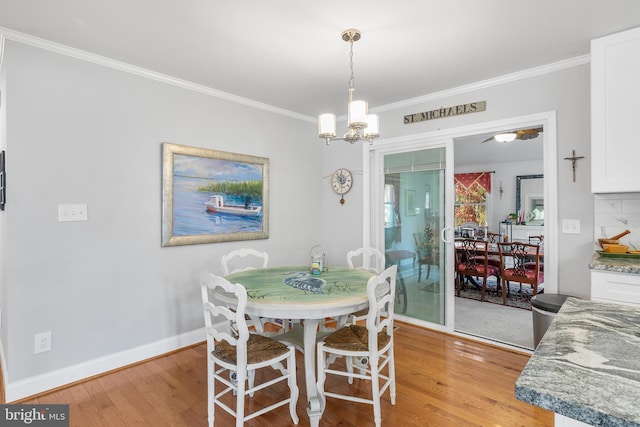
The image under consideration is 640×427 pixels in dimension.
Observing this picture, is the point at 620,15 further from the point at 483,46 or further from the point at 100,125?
the point at 100,125

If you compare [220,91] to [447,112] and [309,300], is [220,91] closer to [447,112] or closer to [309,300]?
[447,112]

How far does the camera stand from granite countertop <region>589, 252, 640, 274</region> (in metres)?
2.03

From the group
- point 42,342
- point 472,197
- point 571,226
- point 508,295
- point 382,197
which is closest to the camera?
point 42,342

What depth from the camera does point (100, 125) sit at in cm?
266

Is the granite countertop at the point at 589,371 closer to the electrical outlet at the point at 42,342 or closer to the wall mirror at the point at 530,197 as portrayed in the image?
the electrical outlet at the point at 42,342

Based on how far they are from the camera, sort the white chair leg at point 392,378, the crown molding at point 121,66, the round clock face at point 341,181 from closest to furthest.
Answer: the white chair leg at point 392,378
the crown molding at point 121,66
the round clock face at point 341,181

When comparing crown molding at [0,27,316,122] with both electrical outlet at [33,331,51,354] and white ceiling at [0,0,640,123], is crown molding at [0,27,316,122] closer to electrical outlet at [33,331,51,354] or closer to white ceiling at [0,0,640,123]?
white ceiling at [0,0,640,123]

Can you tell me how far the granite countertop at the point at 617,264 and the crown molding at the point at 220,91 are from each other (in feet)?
4.95

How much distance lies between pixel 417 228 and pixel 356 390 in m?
1.91

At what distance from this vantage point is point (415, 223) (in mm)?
3783

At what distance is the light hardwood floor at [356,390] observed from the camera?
208 centimetres

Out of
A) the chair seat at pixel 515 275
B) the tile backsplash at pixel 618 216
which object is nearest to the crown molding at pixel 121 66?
the tile backsplash at pixel 618 216

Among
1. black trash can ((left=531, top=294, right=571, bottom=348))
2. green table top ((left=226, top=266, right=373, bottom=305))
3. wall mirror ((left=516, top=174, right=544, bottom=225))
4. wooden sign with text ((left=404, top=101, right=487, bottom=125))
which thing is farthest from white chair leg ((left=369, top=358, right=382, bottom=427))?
wall mirror ((left=516, top=174, right=544, bottom=225))

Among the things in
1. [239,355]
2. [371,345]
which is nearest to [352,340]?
[371,345]
